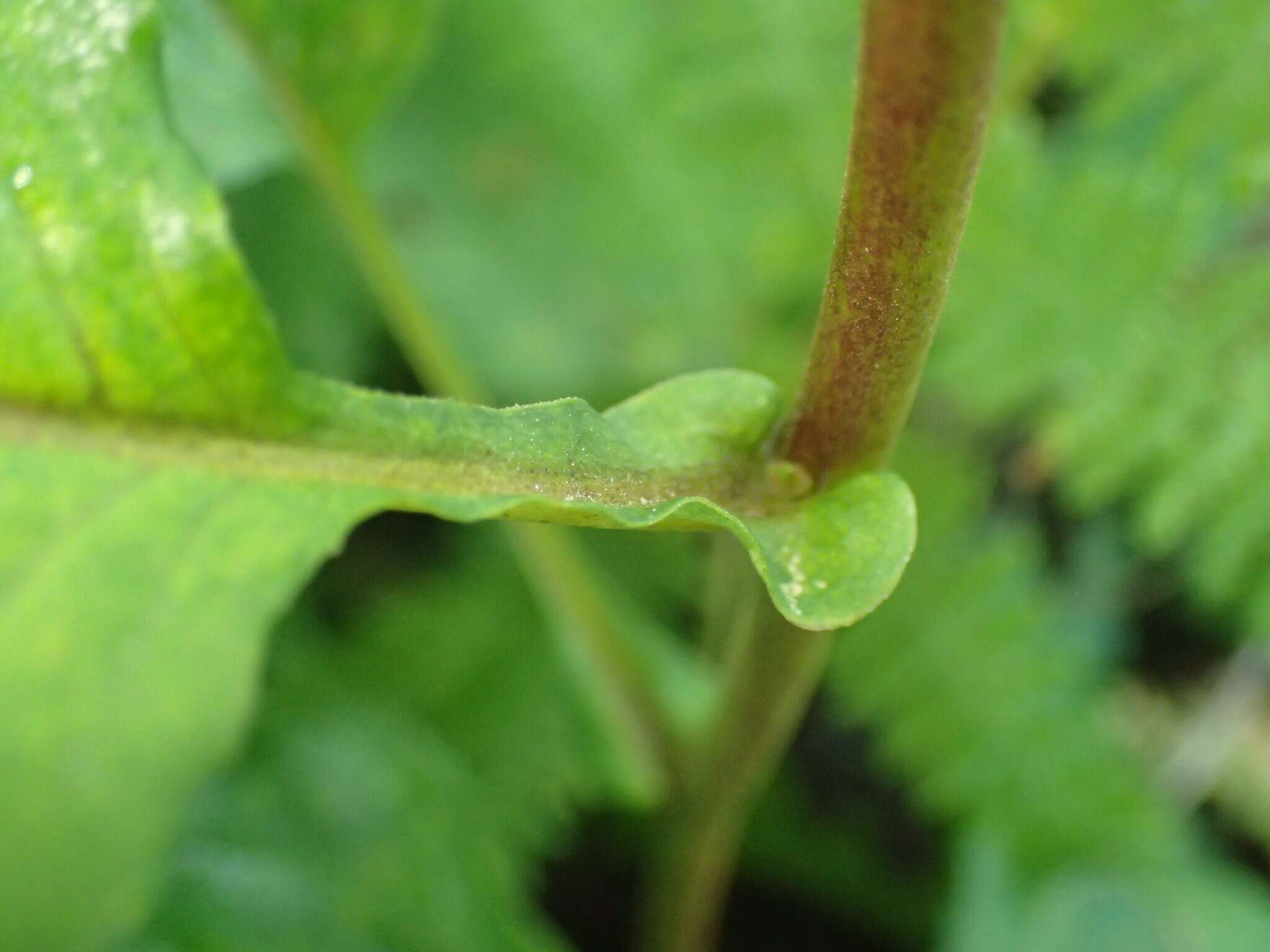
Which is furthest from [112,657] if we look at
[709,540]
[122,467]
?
[709,540]

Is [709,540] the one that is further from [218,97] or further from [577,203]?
[218,97]

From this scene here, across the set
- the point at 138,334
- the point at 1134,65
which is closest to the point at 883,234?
the point at 138,334

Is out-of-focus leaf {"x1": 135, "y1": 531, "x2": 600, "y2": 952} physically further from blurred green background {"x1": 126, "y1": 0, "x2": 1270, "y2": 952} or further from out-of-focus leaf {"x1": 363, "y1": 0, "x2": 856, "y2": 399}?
out-of-focus leaf {"x1": 363, "y1": 0, "x2": 856, "y2": 399}

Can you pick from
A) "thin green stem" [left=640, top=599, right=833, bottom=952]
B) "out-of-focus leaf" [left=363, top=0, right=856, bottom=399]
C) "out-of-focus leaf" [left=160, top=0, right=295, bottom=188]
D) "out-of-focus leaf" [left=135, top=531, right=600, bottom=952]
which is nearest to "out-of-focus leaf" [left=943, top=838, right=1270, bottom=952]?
"thin green stem" [left=640, top=599, right=833, bottom=952]

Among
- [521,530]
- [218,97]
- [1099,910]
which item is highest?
[218,97]

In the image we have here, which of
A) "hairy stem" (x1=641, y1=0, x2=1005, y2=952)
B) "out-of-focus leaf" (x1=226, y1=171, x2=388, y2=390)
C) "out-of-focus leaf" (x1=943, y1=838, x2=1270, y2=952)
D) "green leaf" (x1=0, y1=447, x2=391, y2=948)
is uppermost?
"out-of-focus leaf" (x1=226, y1=171, x2=388, y2=390)

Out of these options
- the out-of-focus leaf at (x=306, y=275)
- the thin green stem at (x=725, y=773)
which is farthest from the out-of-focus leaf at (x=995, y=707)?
the out-of-focus leaf at (x=306, y=275)
